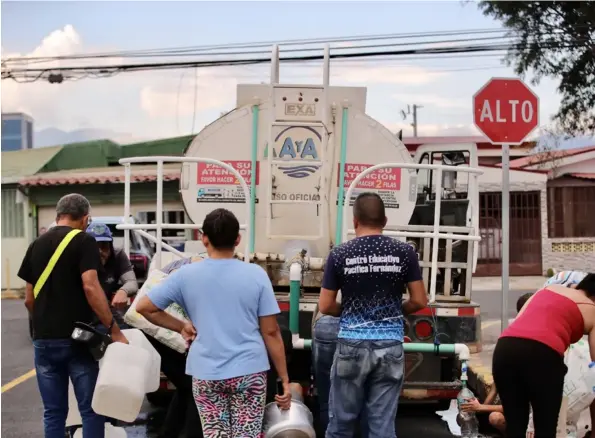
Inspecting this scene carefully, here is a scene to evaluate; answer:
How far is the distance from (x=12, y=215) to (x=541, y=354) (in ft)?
67.1

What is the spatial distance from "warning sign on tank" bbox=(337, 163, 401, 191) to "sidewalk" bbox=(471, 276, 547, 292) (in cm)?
1164

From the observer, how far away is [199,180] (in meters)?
6.29

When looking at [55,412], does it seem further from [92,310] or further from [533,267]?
[533,267]

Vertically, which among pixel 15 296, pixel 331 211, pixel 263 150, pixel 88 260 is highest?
pixel 263 150

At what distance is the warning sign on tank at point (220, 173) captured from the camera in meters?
6.23

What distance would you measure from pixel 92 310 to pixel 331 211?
252cm

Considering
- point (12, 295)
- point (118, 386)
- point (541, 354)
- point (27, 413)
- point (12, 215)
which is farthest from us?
point (12, 215)

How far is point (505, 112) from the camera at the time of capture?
258 inches

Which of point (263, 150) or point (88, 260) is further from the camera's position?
point (263, 150)

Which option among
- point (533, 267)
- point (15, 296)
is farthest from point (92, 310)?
point (533, 267)

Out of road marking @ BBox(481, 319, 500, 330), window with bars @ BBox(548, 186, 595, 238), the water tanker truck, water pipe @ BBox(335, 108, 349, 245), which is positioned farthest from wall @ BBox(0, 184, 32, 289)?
water pipe @ BBox(335, 108, 349, 245)

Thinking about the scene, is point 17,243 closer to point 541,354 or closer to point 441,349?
point 441,349

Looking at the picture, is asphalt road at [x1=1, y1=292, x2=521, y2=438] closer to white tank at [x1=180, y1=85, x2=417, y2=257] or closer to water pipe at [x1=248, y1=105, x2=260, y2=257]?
white tank at [x1=180, y1=85, x2=417, y2=257]

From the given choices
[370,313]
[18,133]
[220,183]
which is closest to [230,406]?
[370,313]
